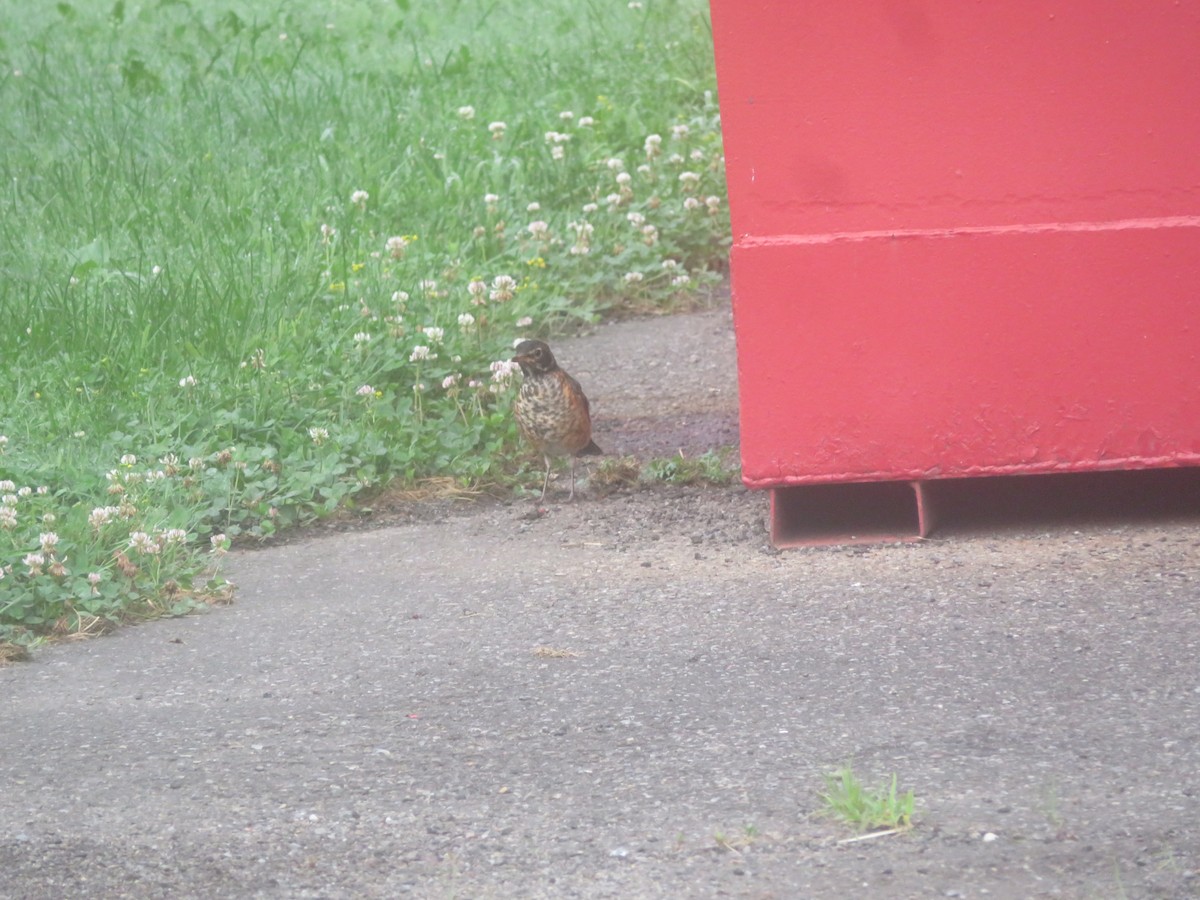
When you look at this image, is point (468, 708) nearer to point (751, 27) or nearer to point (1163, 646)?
point (1163, 646)

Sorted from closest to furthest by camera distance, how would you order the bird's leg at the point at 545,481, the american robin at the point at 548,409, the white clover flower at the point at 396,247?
1. the american robin at the point at 548,409
2. the bird's leg at the point at 545,481
3. the white clover flower at the point at 396,247

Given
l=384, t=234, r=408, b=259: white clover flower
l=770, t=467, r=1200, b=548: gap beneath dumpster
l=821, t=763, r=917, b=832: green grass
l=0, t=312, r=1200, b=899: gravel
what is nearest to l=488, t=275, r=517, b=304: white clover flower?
l=384, t=234, r=408, b=259: white clover flower

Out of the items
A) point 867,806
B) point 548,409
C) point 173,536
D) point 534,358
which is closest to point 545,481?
point 548,409

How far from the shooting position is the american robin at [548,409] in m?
5.26

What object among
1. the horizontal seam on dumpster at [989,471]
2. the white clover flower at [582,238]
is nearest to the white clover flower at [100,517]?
the horizontal seam on dumpster at [989,471]

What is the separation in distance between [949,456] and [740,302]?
0.72 meters

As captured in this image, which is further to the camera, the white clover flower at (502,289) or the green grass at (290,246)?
the white clover flower at (502,289)

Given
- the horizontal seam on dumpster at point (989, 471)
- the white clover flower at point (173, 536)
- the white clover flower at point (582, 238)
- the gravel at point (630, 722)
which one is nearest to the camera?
the gravel at point (630, 722)

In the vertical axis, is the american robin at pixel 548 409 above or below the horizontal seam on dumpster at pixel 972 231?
below

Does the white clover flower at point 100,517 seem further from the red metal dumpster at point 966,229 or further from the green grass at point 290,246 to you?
the red metal dumpster at point 966,229

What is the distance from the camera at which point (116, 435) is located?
17.4ft

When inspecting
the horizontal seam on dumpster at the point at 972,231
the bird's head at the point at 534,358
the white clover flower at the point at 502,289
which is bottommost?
the bird's head at the point at 534,358

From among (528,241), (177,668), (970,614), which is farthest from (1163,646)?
(528,241)

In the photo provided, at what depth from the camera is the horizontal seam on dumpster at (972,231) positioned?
423 cm
